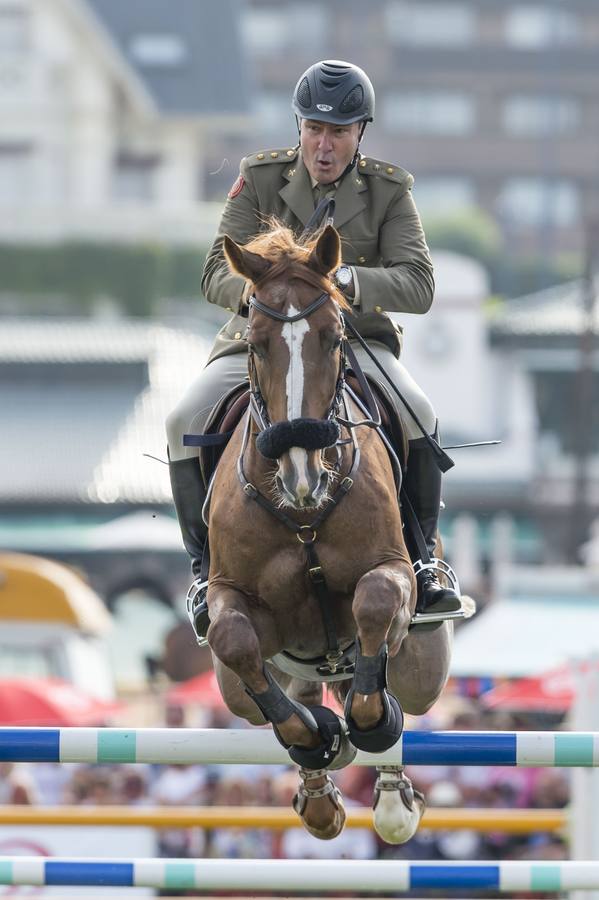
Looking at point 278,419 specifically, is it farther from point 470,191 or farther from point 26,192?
point 470,191

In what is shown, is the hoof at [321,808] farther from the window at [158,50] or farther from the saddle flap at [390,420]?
the window at [158,50]

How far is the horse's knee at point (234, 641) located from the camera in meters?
6.58

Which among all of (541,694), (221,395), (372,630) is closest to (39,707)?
(541,694)

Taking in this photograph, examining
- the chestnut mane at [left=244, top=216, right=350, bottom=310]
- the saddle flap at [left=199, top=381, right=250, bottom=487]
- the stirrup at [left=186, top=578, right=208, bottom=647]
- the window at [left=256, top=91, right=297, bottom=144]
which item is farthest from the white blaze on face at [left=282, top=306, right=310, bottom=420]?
the window at [left=256, top=91, right=297, bottom=144]

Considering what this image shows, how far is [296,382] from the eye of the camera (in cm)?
639

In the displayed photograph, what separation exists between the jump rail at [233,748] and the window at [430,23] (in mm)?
126247

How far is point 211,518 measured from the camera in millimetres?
6965

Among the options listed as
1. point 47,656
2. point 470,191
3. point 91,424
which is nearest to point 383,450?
point 47,656

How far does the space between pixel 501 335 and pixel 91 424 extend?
14149 millimetres

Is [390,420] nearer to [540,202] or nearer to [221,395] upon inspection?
[221,395]

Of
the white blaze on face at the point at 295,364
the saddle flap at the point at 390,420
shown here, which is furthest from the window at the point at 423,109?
the white blaze on face at the point at 295,364

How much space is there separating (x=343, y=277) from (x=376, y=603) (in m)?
1.30

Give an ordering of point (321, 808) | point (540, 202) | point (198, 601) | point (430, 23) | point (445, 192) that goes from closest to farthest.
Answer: point (321, 808) < point (198, 601) < point (540, 202) < point (445, 192) < point (430, 23)

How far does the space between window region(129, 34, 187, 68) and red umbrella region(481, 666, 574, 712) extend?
9615 centimetres
